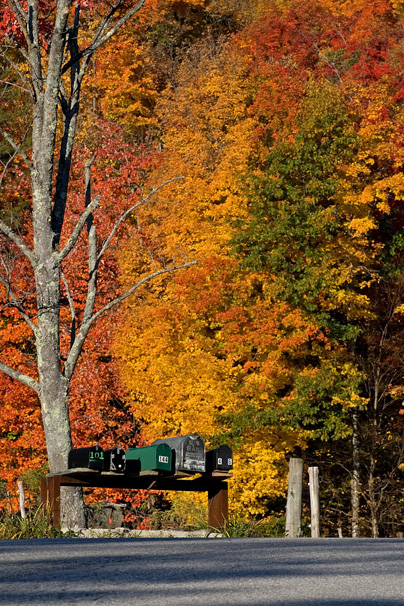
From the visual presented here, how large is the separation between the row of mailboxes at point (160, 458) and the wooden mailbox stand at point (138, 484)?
12 centimetres

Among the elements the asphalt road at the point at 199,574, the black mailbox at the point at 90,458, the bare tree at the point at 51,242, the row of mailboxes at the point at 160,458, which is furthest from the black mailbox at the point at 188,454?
the bare tree at the point at 51,242

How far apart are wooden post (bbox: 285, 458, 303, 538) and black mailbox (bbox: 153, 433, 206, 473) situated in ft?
5.54

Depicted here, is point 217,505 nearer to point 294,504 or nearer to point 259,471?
point 294,504

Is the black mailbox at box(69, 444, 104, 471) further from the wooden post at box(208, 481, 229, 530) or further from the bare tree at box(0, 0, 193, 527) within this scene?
the bare tree at box(0, 0, 193, 527)

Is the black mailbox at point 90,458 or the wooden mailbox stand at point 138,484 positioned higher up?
the black mailbox at point 90,458

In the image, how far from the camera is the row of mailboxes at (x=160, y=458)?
40.5 feet

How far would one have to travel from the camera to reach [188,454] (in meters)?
12.6

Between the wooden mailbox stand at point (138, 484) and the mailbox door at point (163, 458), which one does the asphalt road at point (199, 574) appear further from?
the wooden mailbox stand at point (138, 484)

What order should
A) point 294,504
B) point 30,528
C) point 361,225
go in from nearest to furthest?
point 30,528 < point 294,504 < point 361,225

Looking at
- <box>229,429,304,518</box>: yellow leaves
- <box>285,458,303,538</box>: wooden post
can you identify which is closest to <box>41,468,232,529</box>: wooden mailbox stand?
<box>285,458,303,538</box>: wooden post

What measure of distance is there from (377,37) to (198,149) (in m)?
19.2

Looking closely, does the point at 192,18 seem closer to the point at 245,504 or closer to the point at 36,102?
the point at 245,504

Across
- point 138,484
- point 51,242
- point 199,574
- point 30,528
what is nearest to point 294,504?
point 138,484

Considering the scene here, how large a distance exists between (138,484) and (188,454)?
→ 950 mm
